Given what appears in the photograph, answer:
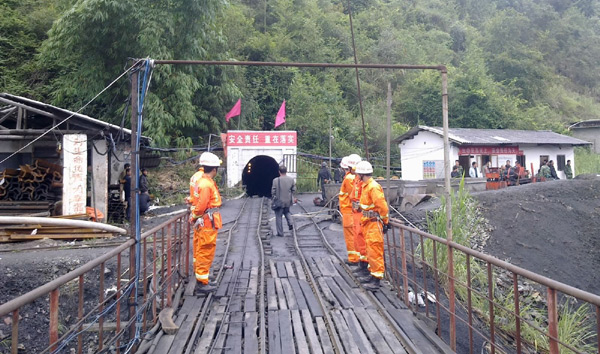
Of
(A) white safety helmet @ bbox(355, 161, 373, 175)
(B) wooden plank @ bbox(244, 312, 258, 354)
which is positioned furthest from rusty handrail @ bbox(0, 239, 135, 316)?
(A) white safety helmet @ bbox(355, 161, 373, 175)

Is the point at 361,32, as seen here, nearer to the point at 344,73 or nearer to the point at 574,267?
the point at 344,73

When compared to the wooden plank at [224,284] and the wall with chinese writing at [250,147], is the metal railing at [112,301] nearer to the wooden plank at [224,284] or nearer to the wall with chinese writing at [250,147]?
the wooden plank at [224,284]

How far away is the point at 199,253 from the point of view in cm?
631

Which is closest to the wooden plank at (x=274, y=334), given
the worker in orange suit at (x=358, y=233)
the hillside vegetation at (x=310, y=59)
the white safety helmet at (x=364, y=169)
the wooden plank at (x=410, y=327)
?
the wooden plank at (x=410, y=327)

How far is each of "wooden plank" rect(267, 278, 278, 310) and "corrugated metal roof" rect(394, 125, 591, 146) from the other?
16.1m

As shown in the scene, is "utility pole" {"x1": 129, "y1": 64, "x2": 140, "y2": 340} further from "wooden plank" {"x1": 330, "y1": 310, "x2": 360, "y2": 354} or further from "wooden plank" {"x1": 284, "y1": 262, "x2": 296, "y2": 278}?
"wooden plank" {"x1": 284, "y1": 262, "x2": 296, "y2": 278}

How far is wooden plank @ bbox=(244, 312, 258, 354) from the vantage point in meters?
4.71

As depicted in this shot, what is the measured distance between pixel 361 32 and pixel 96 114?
24.7 metres

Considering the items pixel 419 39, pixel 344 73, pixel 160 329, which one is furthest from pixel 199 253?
pixel 419 39

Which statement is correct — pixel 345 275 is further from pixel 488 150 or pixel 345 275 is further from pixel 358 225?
pixel 488 150

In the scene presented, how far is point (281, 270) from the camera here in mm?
7961

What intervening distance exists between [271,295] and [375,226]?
1.67 m

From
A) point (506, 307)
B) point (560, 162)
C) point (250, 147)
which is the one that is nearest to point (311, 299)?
point (506, 307)

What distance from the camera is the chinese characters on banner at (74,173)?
11.9m
